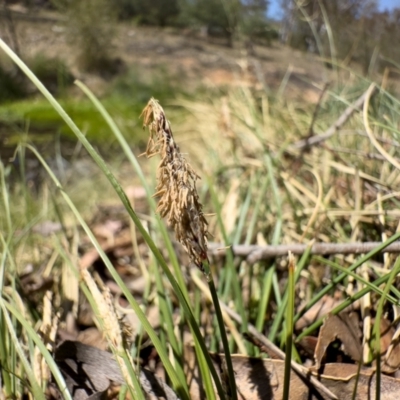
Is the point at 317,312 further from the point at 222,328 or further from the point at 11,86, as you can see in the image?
the point at 11,86

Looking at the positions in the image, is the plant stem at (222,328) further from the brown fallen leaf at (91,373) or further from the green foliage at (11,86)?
the green foliage at (11,86)

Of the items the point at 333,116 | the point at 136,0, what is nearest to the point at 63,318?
the point at 333,116

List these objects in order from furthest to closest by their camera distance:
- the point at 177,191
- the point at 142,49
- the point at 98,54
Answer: the point at 142,49
the point at 98,54
the point at 177,191

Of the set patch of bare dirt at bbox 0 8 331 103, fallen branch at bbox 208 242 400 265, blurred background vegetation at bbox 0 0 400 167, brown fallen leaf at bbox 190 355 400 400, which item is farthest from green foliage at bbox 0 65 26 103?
brown fallen leaf at bbox 190 355 400 400

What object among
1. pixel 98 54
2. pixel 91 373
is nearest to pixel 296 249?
pixel 91 373

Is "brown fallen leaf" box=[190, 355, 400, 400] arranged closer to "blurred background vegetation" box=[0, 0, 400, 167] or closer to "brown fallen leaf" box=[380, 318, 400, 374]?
"brown fallen leaf" box=[380, 318, 400, 374]

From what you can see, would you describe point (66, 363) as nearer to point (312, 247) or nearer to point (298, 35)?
point (312, 247)
